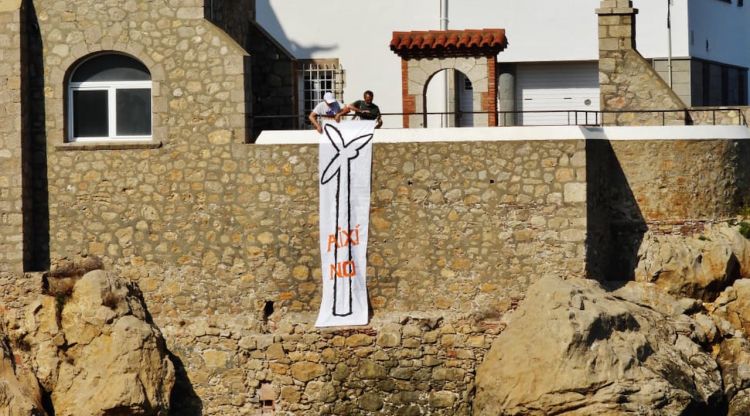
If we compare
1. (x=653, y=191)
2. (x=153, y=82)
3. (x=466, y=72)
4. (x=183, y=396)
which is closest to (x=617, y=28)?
(x=466, y=72)

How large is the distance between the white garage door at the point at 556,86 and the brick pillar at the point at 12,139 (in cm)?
1148

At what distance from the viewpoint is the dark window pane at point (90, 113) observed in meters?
28.2

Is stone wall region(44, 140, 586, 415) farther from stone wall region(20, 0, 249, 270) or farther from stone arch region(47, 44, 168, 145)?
stone arch region(47, 44, 168, 145)

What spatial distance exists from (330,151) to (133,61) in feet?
11.9

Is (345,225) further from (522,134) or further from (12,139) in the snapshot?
(12,139)

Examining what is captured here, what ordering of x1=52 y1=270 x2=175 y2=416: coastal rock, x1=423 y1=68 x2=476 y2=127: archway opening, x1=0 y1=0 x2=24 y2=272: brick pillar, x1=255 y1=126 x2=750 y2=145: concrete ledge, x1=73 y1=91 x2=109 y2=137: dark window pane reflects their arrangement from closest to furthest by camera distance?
1. x1=52 y1=270 x2=175 y2=416: coastal rock
2. x1=255 y1=126 x2=750 y2=145: concrete ledge
3. x1=0 y1=0 x2=24 y2=272: brick pillar
4. x1=73 y1=91 x2=109 y2=137: dark window pane
5. x1=423 y1=68 x2=476 y2=127: archway opening

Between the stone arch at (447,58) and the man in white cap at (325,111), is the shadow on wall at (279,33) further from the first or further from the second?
the man in white cap at (325,111)

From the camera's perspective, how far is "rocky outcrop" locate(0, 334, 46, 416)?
2548 centimetres

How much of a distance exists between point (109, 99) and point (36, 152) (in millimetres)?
1478

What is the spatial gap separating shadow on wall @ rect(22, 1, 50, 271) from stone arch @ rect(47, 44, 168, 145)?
21 cm

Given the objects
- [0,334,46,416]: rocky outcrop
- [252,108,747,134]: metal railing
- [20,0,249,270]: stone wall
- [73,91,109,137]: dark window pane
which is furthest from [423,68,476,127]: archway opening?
[0,334,46,416]: rocky outcrop

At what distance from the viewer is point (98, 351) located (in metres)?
26.7

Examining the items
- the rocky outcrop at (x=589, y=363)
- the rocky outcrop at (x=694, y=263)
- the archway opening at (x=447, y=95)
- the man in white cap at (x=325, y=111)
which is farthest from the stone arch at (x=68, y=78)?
the rocky outcrop at (x=694, y=263)

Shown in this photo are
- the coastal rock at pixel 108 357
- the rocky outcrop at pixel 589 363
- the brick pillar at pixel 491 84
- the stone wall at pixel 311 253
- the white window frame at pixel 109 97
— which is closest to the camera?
the rocky outcrop at pixel 589 363
